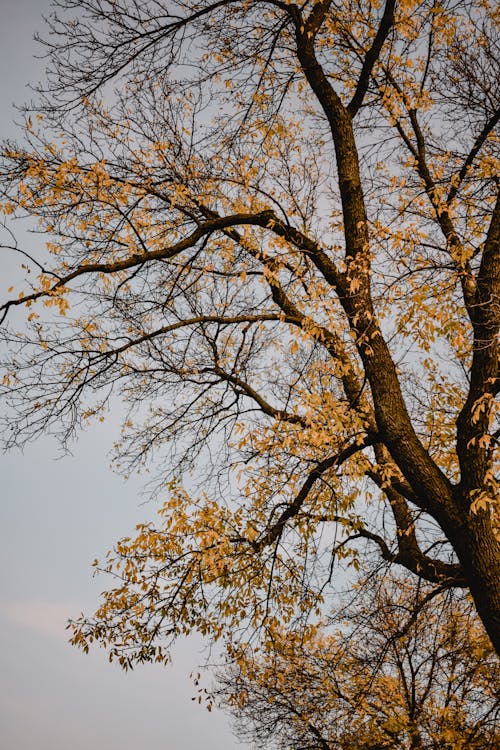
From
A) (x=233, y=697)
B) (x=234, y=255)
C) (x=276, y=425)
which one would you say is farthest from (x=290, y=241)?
(x=233, y=697)

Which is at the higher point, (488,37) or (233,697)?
(488,37)

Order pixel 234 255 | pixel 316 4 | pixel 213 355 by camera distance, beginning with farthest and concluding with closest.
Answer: pixel 213 355
pixel 234 255
pixel 316 4

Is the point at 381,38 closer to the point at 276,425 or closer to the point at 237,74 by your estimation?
the point at 237,74

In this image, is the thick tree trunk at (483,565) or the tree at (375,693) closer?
the thick tree trunk at (483,565)

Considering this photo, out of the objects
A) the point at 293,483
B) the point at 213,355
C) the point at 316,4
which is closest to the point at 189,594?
the point at 293,483

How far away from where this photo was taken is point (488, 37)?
7531mm

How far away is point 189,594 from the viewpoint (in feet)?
20.9

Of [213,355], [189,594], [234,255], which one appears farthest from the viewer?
[213,355]

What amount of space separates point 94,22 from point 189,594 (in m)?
6.67

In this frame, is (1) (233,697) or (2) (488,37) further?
(1) (233,697)

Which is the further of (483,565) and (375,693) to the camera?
(375,693)

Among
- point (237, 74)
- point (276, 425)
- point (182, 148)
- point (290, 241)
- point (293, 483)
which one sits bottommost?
point (293, 483)

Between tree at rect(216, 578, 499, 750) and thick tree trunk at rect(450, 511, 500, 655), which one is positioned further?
tree at rect(216, 578, 499, 750)

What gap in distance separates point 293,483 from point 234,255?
3.37 metres
